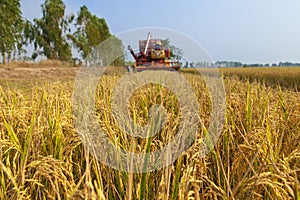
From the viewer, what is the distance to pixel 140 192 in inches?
28.2

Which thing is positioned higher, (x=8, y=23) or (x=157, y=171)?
(x=8, y=23)

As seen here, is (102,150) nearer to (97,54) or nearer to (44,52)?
(97,54)

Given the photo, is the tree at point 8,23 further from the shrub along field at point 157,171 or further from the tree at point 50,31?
the shrub along field at point 157,171

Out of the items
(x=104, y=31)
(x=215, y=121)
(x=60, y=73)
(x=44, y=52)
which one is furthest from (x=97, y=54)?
(x=215, y=121)

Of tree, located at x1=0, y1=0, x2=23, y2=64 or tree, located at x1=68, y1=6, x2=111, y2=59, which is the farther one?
tree, located at x1=68, y1=6, x2=111, y2=59

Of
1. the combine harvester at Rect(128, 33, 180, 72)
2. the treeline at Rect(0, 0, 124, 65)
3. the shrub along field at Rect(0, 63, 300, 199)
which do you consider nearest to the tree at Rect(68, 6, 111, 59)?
the treeline at Rect(0, 0, 124, 65)

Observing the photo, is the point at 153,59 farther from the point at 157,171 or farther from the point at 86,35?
the point at 86,35

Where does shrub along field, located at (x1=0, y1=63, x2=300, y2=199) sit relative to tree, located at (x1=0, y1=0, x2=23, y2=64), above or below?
below

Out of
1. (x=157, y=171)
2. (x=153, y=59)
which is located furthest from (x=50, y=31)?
(x=157, y=171)

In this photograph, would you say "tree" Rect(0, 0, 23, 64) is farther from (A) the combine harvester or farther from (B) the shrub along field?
(B) the shrub along field

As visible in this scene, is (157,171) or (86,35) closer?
(157,171)

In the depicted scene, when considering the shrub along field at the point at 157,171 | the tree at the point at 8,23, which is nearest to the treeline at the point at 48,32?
the tree at the point at 8,23

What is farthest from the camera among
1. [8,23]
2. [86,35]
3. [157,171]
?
[86,35]

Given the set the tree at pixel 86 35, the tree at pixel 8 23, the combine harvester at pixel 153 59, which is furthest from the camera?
the tree at pixel 86 35
